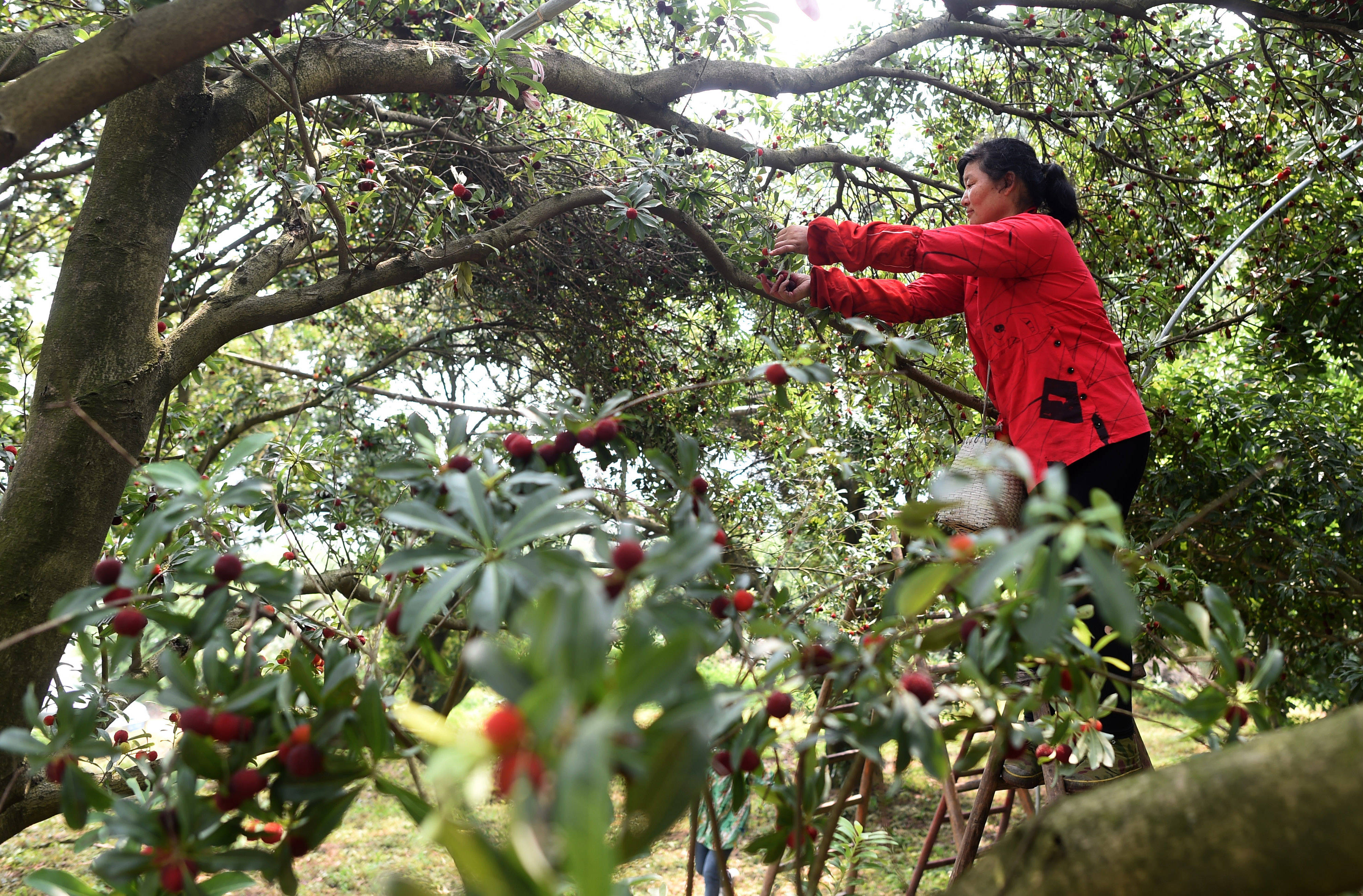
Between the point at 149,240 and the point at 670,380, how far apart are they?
2.60m

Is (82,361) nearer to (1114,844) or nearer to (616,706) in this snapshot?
(616,706)

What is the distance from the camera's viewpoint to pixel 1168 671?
8070mm

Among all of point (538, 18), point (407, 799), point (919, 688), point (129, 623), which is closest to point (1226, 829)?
point (919, 688)

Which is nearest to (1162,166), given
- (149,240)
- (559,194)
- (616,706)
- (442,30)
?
(559,194)

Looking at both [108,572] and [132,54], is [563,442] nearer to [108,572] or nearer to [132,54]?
[108,572]

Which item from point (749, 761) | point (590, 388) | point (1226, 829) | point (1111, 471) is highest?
point (590, 388)

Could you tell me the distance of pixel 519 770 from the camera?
0.41 metres

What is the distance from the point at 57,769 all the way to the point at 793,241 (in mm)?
1662

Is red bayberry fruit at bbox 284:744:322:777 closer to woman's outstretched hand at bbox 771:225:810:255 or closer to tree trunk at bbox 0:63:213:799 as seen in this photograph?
tree trunk at bbox 0:63:213:799

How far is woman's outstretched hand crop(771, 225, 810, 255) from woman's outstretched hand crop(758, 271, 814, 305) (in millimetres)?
79

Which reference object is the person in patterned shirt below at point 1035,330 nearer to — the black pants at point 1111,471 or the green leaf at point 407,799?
the black pants at point 1111,471

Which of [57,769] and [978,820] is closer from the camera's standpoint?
[57,769]

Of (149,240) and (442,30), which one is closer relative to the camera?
(149,240)

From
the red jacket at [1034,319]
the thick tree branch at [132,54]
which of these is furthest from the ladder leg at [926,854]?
the thick tree branch at [132,54]
